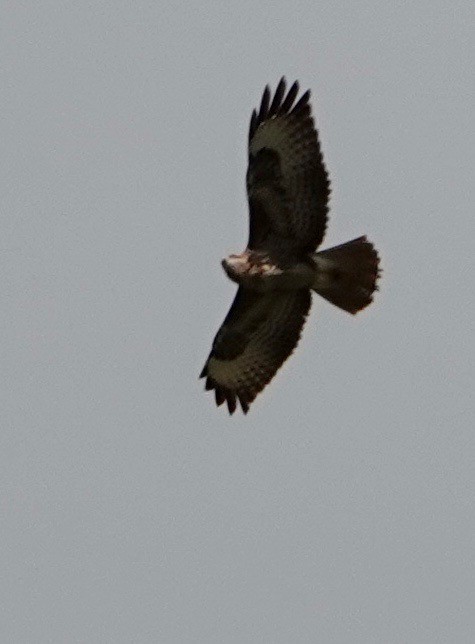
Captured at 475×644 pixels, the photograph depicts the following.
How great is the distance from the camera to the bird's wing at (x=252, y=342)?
541 inches

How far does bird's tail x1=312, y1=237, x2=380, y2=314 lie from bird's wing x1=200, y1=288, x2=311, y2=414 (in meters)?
0.37

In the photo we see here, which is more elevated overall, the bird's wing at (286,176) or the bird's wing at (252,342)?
the bird's wing at (286,176)

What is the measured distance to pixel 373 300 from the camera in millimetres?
13227

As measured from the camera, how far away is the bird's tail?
42.7ft

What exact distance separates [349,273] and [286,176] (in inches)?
31.7

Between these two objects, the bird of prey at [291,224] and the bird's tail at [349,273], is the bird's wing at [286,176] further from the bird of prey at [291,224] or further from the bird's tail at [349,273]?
the bird's tail at [349,273]

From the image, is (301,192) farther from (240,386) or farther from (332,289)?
(240,386)

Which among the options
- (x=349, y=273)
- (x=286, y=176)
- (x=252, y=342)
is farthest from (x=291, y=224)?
(x=252, y=342)

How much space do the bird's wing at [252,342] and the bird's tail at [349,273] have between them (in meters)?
0.37

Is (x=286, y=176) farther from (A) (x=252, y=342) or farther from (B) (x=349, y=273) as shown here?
(A) (x=252, y=342)

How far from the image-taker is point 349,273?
42.9ft

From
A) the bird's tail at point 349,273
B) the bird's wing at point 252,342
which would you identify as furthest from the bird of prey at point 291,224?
the bird's wing at point 252,342

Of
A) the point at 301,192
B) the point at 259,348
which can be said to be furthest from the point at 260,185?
the point at 259,348

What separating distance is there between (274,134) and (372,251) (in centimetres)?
108
